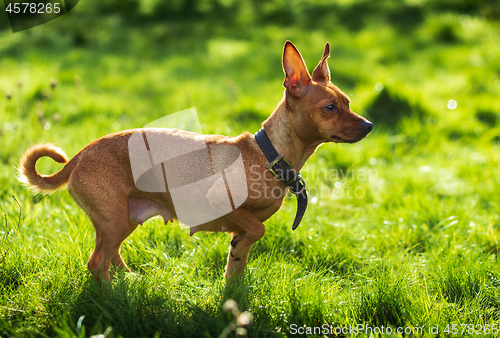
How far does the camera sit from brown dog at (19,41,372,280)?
266cm

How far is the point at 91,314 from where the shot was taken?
249 centimetres

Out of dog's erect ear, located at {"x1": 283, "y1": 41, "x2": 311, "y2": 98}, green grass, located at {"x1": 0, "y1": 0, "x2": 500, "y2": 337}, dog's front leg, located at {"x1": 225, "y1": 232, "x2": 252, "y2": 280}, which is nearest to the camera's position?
green grass, located at {"x1": 0, "y1": 0, "x2": 500, "y2": 337}

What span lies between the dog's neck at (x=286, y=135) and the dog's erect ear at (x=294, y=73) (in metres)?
0.12

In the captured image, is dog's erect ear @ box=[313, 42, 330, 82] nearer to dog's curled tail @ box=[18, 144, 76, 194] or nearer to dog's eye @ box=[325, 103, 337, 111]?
dog's eye @ box=[325, 103, 337, 111]

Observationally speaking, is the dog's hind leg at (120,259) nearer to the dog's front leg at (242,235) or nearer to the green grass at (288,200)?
the green grass at (288,200)

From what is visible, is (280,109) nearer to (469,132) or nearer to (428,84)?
(469,132)

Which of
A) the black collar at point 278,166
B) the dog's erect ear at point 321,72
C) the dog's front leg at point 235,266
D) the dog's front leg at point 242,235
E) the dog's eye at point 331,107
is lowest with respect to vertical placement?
the dog's front leg at point 235,266

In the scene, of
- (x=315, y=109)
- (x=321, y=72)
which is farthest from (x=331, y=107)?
(x=321, y=72)

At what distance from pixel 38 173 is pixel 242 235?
57.8 inches

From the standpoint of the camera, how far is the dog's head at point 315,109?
8.93 feet

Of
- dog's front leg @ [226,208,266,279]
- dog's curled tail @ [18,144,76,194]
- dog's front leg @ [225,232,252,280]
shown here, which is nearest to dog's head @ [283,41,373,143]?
dog's front leg @ [226,208,266,279]

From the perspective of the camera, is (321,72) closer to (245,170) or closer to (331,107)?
(331,107)

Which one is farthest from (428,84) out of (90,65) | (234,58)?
(90,65)

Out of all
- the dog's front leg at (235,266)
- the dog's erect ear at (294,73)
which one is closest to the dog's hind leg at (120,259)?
the dog's front leg at (235,266)
